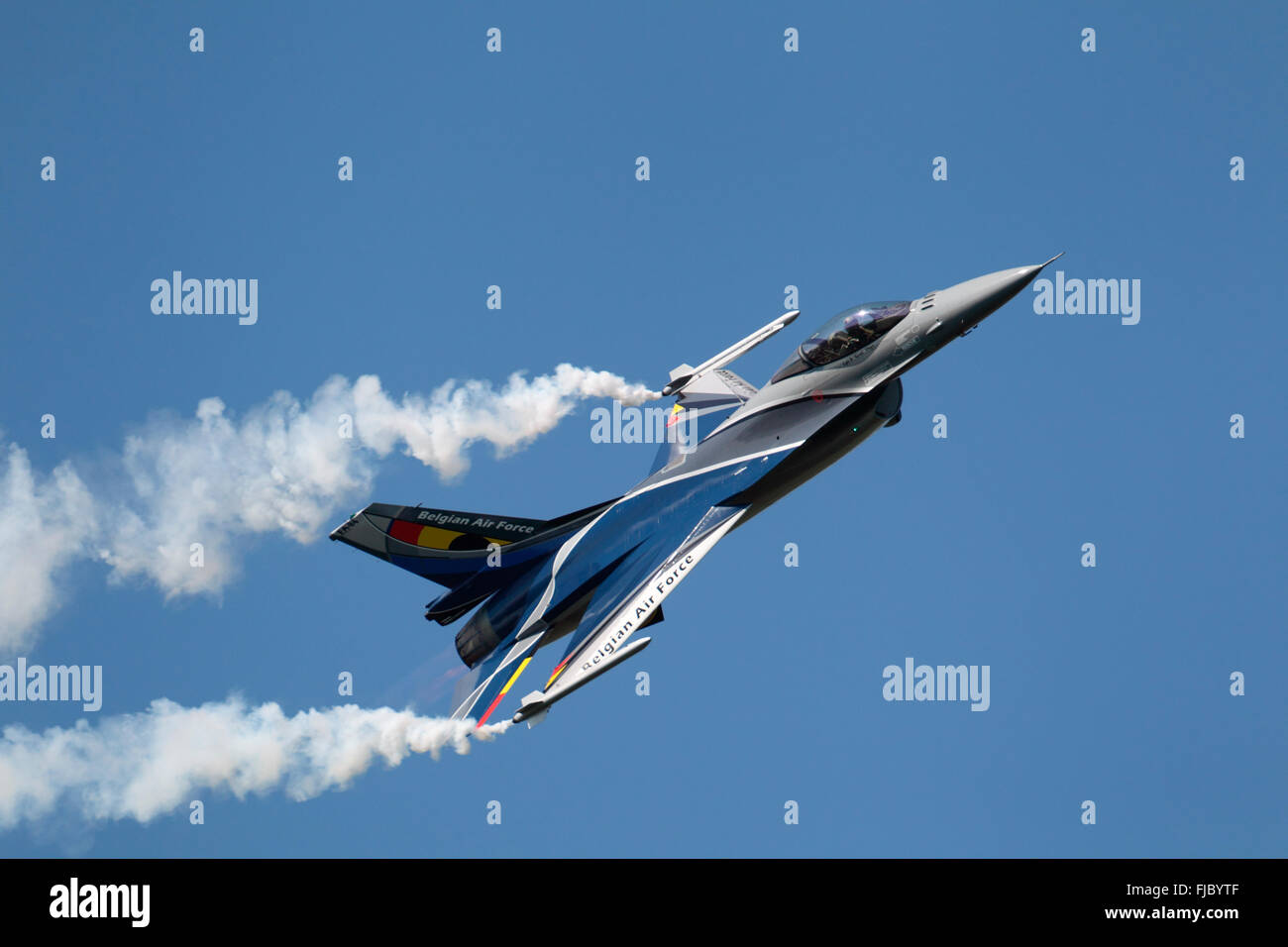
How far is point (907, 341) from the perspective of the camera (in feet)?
95.3

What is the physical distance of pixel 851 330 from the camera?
1164 inches

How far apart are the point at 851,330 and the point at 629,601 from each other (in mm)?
7143

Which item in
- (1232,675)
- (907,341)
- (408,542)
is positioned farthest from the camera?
(1232,675)

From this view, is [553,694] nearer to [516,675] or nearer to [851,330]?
[516,675]

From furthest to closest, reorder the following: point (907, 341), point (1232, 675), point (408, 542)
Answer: point (1232, 675), point (408, 542), point (907, 341)

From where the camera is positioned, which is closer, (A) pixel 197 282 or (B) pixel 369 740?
(B) pixel 369 740

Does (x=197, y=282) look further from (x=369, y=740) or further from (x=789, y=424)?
(x=789, y=424)

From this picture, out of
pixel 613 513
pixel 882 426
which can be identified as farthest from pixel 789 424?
pixel 613 513

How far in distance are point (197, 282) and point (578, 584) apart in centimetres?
1205

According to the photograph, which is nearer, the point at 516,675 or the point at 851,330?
the point at 516,675

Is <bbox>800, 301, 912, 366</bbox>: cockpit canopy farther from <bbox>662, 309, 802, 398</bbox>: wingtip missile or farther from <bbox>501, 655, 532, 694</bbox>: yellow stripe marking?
<bbox>501, 655, 532, 694</bbox>: yellow stripe marking

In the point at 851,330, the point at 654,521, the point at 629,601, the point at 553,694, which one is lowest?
the point at 553,694

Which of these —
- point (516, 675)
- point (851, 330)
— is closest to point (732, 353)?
point (851, 330)

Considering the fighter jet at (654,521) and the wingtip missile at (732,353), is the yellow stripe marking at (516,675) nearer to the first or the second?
the fighter jet at (654,521)
